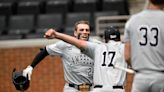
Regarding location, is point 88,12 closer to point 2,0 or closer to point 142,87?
point 2,0

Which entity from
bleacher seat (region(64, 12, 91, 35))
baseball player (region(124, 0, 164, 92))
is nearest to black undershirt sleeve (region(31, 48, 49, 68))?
baseball player (region(124, 0, 164, 92))

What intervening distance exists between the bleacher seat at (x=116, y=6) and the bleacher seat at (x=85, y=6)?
0.17 m

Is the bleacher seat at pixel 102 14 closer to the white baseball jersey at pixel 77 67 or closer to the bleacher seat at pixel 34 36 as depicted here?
the bleacher seat at pixel 34 36

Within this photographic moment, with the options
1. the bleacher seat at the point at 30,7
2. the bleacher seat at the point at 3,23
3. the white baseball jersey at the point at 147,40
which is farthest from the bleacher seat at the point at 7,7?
the white baseball jersey at the point at 147,40

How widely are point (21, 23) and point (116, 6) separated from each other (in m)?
1.78

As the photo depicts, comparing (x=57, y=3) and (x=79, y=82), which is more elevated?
(x=57, y=3)

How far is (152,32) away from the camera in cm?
371

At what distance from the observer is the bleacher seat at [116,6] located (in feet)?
32.1

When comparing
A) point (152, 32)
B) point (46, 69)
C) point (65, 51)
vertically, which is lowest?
point (46, 69)

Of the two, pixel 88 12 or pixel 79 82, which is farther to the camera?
pixel 88 12

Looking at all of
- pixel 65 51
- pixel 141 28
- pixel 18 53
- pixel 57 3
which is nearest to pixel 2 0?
pixel 57 3

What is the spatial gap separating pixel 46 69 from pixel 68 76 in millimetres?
2560

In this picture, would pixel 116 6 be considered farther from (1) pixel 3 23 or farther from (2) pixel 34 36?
(1) pixel 3 23

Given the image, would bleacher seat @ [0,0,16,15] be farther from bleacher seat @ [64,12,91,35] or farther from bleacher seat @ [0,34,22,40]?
bleacher seat @ [64,12,91,35]
